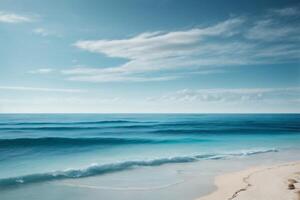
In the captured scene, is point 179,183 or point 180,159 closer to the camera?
point 179,183

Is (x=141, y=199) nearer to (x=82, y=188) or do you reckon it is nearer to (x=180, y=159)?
(x=82, y=188)

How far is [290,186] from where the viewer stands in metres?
10.6

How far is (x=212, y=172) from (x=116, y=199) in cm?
590

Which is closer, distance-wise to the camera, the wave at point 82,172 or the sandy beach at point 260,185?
the sandy beach at point 260,185

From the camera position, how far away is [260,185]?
444 inches

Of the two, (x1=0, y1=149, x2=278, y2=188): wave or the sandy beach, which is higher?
the sandy beach

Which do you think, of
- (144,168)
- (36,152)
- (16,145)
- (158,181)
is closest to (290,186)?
(158,181)

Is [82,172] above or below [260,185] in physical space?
below

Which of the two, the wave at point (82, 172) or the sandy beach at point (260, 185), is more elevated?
the sandy beach at point (260, 185)

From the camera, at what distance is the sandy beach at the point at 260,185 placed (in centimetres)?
969

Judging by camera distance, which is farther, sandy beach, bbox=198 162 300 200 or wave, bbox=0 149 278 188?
wave, bbox=0 149 278 188

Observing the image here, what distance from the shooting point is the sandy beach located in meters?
9.69

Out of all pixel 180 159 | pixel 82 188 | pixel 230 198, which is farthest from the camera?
pixel 180 159

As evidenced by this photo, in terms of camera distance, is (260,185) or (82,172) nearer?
(260,185)
